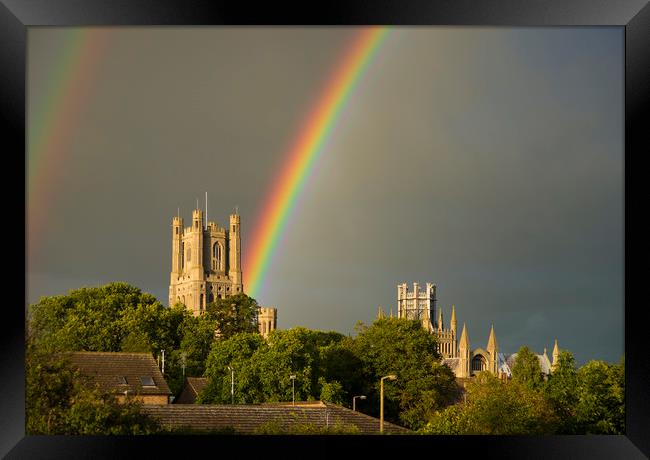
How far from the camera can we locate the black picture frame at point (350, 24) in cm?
1080

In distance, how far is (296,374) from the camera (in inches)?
1777

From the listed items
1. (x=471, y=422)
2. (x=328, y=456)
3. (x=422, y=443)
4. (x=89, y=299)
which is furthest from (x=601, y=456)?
(x=89, y=299)

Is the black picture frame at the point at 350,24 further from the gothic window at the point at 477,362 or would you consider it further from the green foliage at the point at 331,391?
the gothic window at the point at 477,362

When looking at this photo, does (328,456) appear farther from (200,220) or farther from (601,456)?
(200,220)

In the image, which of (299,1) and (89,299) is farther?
(89,299)

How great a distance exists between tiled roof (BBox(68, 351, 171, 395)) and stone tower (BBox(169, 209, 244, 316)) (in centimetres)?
8044

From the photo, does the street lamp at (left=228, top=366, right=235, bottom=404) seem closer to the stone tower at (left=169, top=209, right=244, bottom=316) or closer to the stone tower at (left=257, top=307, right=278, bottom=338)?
the stone tower at (left=257, top=307, right=278, bottom=338)

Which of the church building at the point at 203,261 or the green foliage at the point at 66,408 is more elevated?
the church building at the point at 203,261

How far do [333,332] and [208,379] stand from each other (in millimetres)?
18993

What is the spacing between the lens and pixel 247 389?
4503cm

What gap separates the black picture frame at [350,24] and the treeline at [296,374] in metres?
6.33

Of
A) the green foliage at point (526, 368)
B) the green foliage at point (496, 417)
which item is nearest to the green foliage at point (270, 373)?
the green foliage at point (496, 417)

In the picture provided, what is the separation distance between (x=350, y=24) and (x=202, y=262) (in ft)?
361

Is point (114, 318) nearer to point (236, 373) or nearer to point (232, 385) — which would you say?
point (236, 373)
